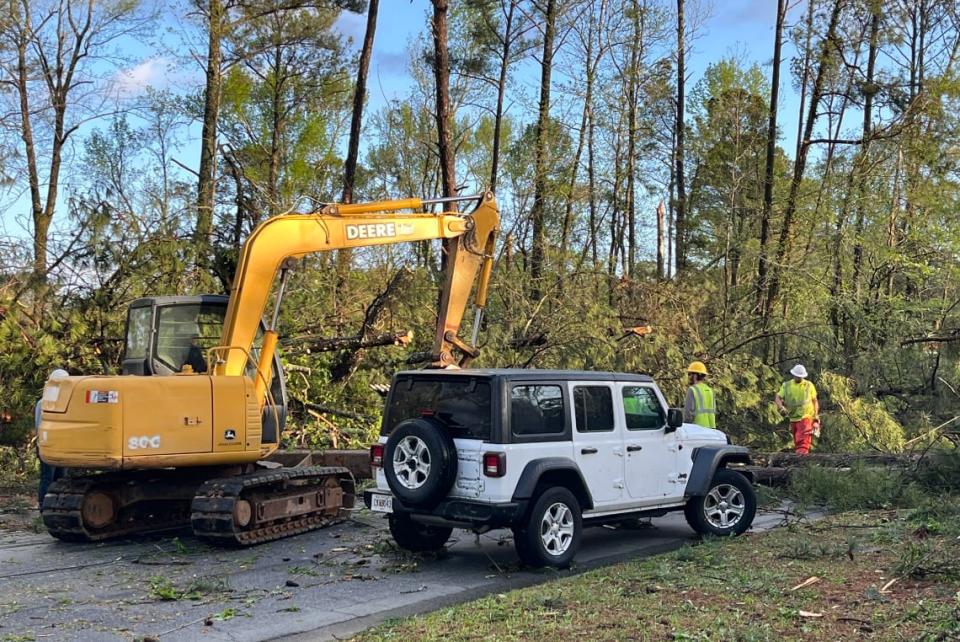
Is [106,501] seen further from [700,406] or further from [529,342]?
[529,342]

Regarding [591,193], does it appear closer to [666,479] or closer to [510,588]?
[666,479]

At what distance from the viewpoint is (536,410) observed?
8.96 metres

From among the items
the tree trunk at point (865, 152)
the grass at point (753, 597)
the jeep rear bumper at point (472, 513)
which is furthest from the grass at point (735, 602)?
the tree trunk at point (865, 152)

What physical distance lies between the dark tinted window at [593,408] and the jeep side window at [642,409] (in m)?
0.27

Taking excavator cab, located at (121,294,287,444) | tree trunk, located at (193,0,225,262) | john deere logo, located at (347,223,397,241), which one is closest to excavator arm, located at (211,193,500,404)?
john deere logo, located at (347,223,397,241)

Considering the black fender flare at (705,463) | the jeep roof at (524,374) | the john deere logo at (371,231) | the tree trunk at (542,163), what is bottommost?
the black fender flare at (705,463)

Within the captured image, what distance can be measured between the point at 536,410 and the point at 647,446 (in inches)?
63.1

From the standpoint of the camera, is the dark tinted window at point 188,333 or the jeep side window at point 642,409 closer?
the jeep side window at point 642,409

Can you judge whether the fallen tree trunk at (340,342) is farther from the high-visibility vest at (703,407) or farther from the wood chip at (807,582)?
the wood chip at (807,582)

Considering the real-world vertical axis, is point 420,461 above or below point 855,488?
above

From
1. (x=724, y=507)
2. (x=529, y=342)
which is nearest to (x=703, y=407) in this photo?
(x=724, y=507)

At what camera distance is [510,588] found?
8234 millimetres

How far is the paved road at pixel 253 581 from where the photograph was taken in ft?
23.0

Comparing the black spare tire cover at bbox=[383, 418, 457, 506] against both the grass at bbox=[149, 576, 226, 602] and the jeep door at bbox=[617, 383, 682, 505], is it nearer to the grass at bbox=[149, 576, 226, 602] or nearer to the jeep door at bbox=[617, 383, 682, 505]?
the grass at bbox=[149, 576, 226, 602]
